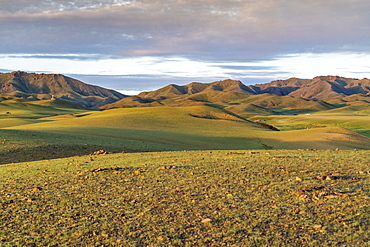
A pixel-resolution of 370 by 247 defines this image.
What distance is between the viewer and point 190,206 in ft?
32.2

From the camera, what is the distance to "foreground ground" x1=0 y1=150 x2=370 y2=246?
765 centimetres

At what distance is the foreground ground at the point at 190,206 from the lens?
765 cm

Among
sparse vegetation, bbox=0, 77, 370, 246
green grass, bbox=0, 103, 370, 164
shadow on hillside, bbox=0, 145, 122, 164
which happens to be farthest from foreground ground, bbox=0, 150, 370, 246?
green grass, bbox=0, 103, 370, 164

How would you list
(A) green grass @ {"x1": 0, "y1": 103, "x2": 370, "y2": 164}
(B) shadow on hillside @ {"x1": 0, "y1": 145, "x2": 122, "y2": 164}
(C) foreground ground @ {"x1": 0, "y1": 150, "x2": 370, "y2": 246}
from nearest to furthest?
(C) foreground ground @ {"x1": 0, "y1": 150, "x2": 370, "y2": 246} < (B) shadow on hillside @ {"x1": 0, "y1": 145, "x2": 122, "y2": 164} < (A) green grass @ {"x1": 0, "y1": 103, "x2": 370, "y2": 164}

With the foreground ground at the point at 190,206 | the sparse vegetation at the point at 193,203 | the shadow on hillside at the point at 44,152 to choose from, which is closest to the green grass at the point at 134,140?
the shadow on hillside at the point at 44,152

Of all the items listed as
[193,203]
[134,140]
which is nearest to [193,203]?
[193,203]

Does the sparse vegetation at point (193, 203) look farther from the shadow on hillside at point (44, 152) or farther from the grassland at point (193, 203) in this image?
the shadow on hillside at point (44, 152)

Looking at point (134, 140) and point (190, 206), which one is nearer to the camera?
point (190, 206)

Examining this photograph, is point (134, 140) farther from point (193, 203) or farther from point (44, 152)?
point (193, 203)

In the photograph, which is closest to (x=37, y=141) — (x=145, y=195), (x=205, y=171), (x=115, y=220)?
(x=205, y=171)

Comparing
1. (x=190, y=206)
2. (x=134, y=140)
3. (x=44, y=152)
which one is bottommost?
(x=134, y=140)

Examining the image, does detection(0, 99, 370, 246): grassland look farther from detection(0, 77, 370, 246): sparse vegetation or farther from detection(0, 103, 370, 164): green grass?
detection(0, 103, 370, 164): green grass

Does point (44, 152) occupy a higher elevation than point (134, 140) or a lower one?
higher

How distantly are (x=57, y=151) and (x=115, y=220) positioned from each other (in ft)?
63.0
